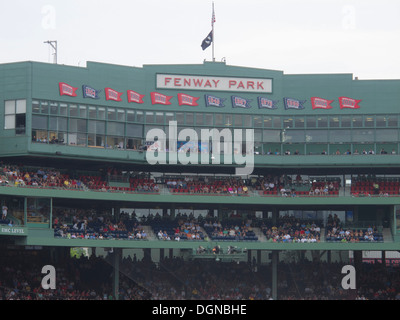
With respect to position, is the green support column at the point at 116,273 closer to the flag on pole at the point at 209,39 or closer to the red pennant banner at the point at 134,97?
the red pennant banner at the point at 134,97

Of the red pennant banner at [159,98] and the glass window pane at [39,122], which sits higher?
the red pennant banner at [159,98]

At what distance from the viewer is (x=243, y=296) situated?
7081cm

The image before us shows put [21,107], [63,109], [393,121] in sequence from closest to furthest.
A: [21,107]
[63,109]
[393,121]

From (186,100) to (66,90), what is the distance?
32.0 ft

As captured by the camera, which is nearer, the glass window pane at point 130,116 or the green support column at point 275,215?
the glass window pane at point 130,116

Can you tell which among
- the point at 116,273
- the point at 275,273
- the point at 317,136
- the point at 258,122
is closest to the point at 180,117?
the point at 258,122

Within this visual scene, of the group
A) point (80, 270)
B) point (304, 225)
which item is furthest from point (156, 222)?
point (304, 225)

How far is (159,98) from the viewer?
71938mm

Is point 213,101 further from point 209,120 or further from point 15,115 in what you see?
point 15,115

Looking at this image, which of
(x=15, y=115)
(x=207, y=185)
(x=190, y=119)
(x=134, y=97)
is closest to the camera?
→ (x=15, y=115)

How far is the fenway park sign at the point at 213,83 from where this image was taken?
7219 centimetres

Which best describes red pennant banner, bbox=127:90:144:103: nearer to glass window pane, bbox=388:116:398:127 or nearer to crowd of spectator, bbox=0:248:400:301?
crowd of spectator, bbox=0:248:400:301

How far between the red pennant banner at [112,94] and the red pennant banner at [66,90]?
269cm

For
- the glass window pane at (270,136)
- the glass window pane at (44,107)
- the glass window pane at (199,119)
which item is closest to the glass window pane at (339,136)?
the glass window pane at (270,136)
